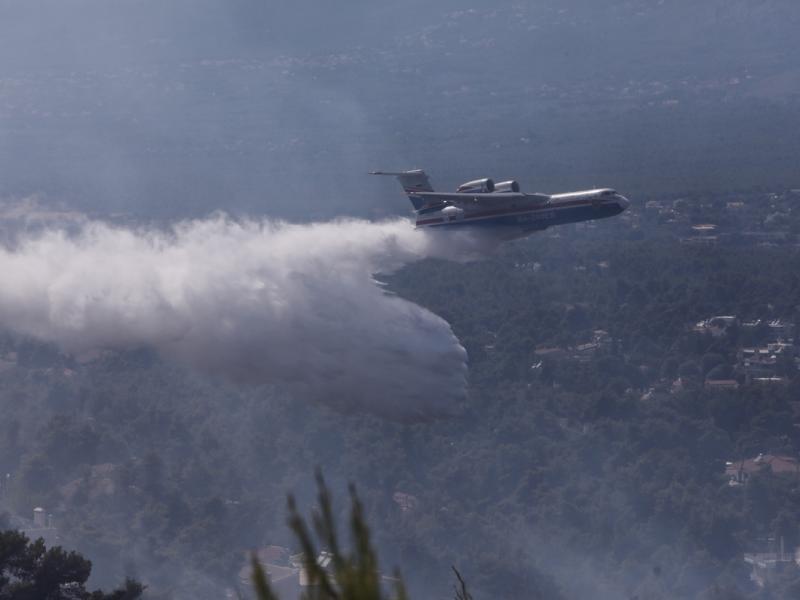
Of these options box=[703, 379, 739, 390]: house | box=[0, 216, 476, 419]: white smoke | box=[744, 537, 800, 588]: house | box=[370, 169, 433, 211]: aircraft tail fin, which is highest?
box=[370, 169, 433, 211]: aircraft tail fin

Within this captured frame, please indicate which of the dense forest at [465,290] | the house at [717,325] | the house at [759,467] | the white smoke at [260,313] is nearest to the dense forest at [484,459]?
the dense forest at [465,290]

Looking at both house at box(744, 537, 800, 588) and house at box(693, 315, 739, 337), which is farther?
house at box(693, 315, 739, 337)

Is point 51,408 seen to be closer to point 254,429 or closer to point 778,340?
point 254,429

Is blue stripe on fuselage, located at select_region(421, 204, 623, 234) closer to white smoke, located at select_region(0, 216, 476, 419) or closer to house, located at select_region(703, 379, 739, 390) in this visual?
white smoke, located at select_region(0, 216, 476, 419)

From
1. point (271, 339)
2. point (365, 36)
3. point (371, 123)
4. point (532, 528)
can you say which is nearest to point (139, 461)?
point (532, 528)

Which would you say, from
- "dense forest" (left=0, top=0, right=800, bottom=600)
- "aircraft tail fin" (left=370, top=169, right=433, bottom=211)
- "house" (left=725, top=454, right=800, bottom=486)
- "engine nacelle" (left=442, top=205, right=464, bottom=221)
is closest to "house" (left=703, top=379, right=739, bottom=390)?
"dense forest" (left=0, top=0, right=800, bottom=600)

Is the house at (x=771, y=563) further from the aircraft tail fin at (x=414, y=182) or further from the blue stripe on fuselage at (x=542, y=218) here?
the aircraft tail fin at (x=414, y=182)
